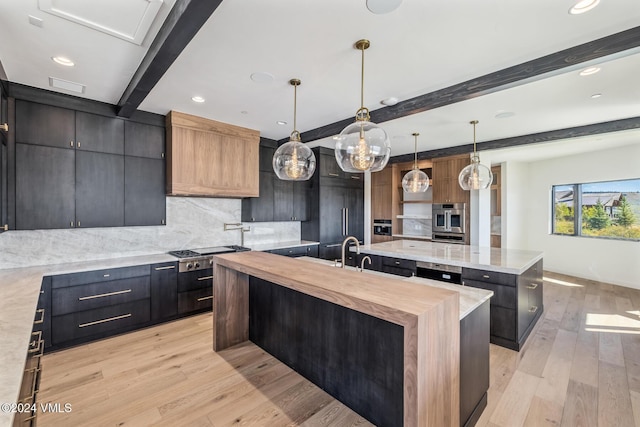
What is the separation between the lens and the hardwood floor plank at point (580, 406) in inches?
79.8

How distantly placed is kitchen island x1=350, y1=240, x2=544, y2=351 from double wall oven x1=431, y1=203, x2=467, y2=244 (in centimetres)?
177

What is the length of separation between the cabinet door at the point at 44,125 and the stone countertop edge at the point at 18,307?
1.38 metres

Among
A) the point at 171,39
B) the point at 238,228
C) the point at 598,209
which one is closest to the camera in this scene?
the point at 171,39

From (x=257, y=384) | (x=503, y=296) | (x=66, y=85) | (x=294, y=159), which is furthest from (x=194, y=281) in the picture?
(x=503, y=296)

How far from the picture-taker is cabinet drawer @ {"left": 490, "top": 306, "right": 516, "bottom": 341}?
3047mm

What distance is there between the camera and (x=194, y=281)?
12.7ft

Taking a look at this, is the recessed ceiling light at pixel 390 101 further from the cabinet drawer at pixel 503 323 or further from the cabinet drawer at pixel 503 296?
the cabinet drawer at pixel 503 323

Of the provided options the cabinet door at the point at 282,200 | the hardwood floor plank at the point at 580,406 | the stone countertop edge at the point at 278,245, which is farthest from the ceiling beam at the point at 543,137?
the hardwood floor plank at the point at 580,406

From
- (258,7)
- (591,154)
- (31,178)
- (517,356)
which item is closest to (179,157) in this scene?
(31,178)

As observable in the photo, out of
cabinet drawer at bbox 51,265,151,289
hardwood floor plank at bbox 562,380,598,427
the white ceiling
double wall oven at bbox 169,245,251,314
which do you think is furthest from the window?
cabinet drawer at bbox 51,265,151,289

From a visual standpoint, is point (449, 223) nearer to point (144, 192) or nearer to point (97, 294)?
point (144, 192)

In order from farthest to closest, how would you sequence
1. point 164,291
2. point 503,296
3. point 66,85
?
point 164,291 → point 503,296 → point 66,85

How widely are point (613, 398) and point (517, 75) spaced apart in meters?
2.78

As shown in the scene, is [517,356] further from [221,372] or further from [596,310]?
[221,372]
